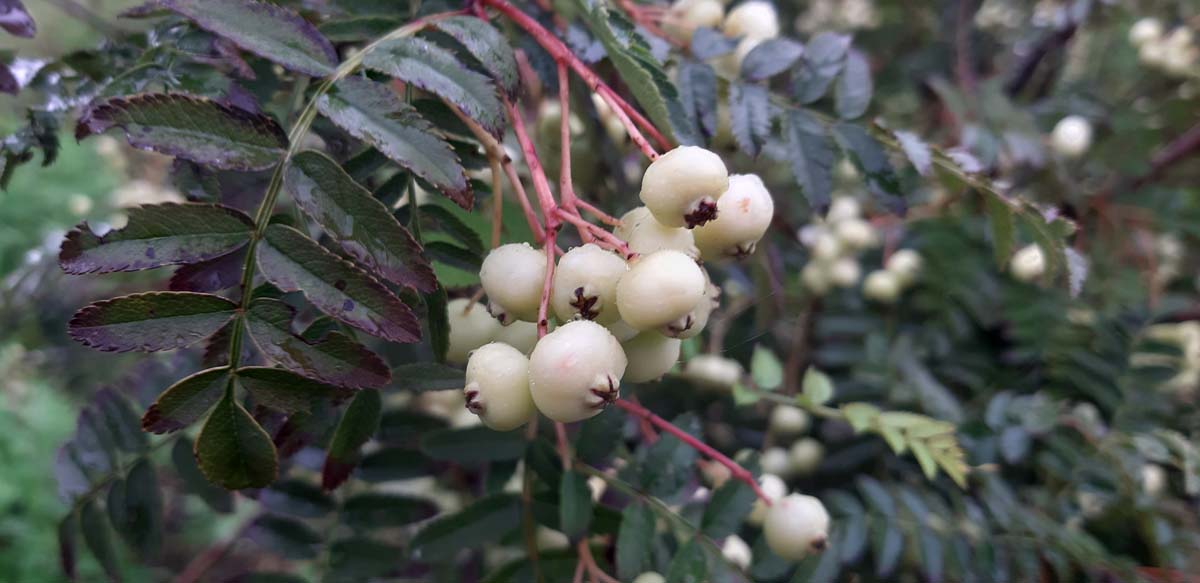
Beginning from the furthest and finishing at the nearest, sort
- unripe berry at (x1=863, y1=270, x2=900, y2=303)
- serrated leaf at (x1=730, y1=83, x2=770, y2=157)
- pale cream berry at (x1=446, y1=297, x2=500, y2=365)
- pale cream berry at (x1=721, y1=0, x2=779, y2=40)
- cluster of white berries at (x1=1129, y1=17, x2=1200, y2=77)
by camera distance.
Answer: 1. cluster of white berries at (x1=1129, y1=17, x2=1200, y2=77)
2. unripe berry at (x1=863, y1=270, x2=900, y2=303)
3. pale cream berry at (x1=721, y1=0, x2=779, y2=40)
4. serrated leaf at (x1=730, y1=83, x2=770, y2=157)
5. pale cream berry at (x1=446, y1=297, x2=500, y2=365)

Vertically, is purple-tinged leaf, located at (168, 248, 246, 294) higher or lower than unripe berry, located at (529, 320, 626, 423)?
higher

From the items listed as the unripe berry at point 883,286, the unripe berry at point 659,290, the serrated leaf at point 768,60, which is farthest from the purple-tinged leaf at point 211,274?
the unripe berry at point 883,286

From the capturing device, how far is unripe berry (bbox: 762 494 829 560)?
69 centimetres

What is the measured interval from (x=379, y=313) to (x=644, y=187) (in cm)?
16

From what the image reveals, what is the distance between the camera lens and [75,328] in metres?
0.43

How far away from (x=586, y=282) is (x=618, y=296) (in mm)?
22

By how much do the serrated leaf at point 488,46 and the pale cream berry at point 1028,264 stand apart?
86cm

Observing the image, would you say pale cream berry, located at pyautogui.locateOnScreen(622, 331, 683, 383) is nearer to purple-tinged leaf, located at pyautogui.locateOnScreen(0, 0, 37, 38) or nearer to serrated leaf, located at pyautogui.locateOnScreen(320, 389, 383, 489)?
serrated leaf, located at pyautogui.locateOnScreen(320, 389, 383, 489)

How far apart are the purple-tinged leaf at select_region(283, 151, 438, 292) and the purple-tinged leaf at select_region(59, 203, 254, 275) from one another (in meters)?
0.04

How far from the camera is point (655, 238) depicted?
48 centimetres

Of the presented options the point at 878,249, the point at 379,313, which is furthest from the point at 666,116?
the point at 878,249

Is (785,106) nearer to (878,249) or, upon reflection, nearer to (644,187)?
(644,187)

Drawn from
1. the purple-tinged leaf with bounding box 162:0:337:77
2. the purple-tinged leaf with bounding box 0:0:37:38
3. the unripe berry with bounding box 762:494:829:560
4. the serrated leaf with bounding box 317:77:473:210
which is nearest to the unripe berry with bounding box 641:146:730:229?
the serrated leaf with bounding box 317:77:473:210

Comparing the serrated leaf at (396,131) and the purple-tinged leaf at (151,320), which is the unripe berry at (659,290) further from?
the purple-tinged leaf at (151,320)
